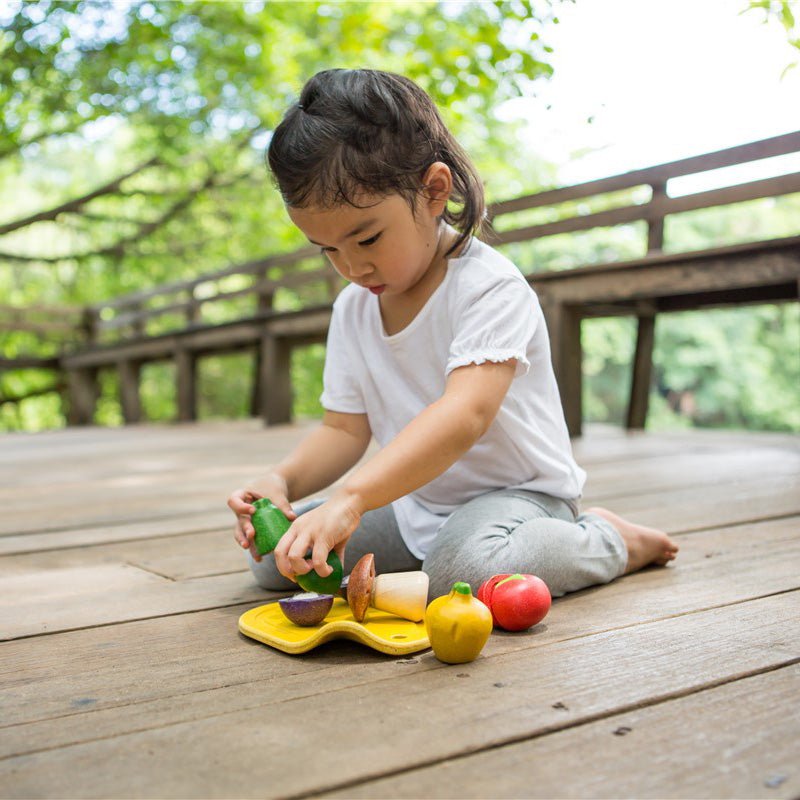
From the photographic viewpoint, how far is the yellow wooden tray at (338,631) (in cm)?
127

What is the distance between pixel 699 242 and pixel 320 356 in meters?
6.39

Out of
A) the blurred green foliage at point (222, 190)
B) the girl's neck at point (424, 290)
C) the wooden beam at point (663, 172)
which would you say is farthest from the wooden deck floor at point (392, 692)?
the blurred green foliage at point (222, 190)

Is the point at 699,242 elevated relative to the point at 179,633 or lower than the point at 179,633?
elevated

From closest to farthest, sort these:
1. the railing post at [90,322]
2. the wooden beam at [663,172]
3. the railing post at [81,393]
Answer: the wooden beam at [663,172] → the railing post at [81,393] → the railing post at [90,322]

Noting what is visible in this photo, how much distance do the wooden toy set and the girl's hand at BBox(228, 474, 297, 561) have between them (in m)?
0.05

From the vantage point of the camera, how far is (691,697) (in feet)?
3.44

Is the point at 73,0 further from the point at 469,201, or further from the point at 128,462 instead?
the point at 469,201

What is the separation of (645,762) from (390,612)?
61cm

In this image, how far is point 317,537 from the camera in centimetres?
138

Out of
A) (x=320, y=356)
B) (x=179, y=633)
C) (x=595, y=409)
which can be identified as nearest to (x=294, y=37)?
(x=320, y=356)

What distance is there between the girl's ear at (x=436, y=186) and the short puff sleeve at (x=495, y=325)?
17 centimetres

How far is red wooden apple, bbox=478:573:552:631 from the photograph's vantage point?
1356 millimetres

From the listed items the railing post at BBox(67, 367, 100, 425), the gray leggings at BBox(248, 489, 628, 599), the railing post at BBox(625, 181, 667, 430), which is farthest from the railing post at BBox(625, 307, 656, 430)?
the railing post at BBox(67, 367, 100, 425)

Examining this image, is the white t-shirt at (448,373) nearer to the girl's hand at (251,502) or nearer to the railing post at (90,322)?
the girl's hand at (251,502)
